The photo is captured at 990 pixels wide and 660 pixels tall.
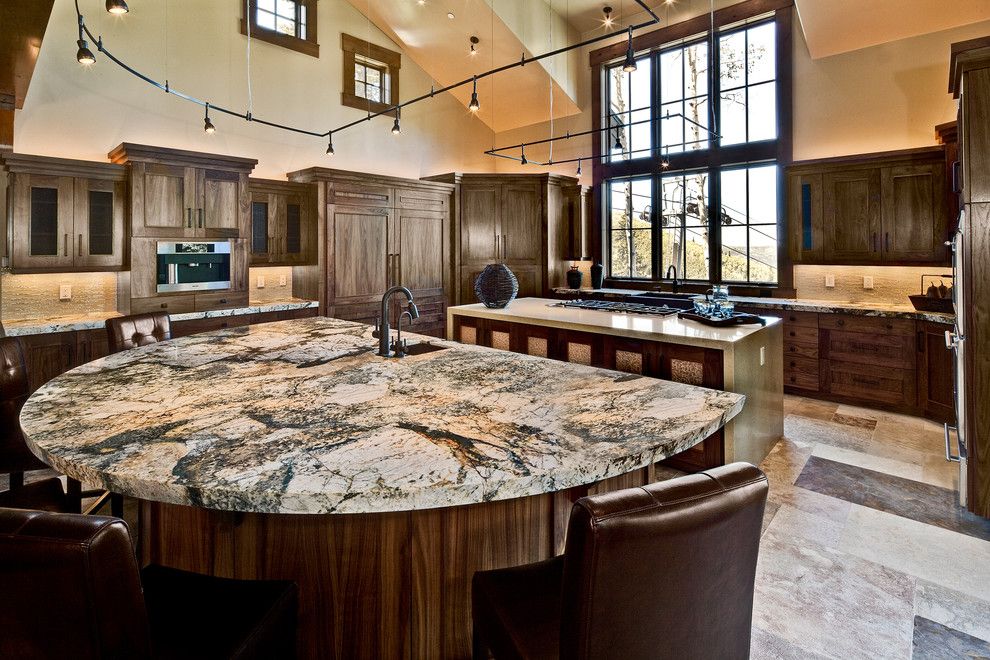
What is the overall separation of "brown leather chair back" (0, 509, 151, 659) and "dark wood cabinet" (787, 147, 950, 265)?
5940 mm

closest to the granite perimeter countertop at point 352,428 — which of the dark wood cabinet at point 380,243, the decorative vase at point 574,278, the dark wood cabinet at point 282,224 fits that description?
the dark wood cabinet at point 282,224

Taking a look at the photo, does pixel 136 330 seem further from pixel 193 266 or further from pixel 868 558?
pixel 868 558

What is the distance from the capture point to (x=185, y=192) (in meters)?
4.81

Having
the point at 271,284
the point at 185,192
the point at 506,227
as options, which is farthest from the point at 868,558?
the point at 271,284

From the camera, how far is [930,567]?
2334 millimetres

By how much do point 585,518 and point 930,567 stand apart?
8.19 ft

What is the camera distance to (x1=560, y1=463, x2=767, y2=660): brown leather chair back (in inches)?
31.6

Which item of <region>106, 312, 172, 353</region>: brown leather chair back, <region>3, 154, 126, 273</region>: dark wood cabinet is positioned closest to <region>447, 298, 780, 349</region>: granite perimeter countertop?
<region>106, 312, 172, 353</region>: brown leather chair back

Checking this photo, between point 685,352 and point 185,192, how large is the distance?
455cm

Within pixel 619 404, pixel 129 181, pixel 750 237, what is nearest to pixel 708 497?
pixel 619 404

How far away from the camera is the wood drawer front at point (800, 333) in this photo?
5.00 metres

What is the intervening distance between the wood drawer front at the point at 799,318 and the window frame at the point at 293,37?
19.7 feet

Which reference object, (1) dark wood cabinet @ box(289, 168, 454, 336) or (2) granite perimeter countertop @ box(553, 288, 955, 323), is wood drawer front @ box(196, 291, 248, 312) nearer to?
(1) dark wood cabinet @ box(289, 168, 454, 336)

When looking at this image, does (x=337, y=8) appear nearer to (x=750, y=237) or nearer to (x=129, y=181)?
(x=129, y=181)
